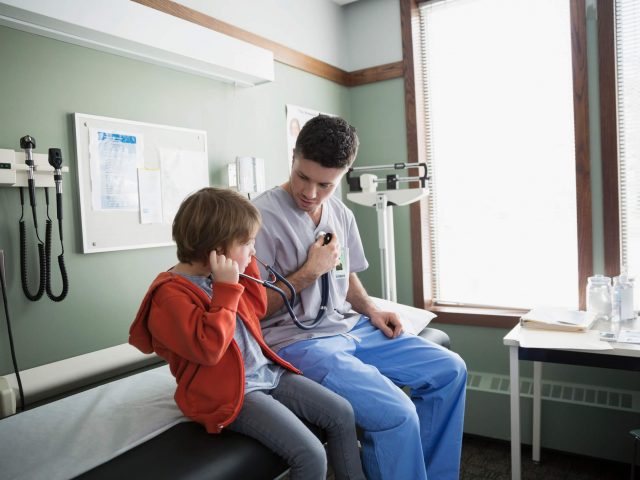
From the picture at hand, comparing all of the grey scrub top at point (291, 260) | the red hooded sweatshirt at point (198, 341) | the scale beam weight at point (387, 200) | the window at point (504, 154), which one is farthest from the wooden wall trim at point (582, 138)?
the red hooded sweatshirt at point (198, 341)

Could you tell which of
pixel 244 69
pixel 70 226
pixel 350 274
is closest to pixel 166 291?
pixel 70 226

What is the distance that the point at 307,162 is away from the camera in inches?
63.5

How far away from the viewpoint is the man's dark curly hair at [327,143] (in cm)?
158

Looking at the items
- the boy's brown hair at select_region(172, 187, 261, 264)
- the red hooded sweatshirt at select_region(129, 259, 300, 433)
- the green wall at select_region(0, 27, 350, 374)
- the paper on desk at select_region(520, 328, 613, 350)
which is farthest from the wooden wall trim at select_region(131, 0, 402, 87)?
the paper on desk at select_region(520, 328, 613, 350)

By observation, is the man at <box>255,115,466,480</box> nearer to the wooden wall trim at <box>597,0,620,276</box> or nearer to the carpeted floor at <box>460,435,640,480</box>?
the carpeted floor at <box>460,435,640,480</box>

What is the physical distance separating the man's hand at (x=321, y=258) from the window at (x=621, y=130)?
4.98 feet

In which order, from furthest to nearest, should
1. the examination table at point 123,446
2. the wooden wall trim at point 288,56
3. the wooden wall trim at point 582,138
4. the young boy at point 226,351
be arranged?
1. the wooden wall trim at point 582,138
2. the wooden wall trim at point 288,56
3. the young boy at point 226,351
4. the examination table at point 123,446

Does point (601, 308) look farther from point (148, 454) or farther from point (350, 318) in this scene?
point (148, 454)

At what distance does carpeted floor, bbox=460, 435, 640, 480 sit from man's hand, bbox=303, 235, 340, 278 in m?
1.33

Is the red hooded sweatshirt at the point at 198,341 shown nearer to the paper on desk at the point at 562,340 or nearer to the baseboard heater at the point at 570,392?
the paper on desk at the point at 562,340

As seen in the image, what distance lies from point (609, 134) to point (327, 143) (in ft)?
5.17

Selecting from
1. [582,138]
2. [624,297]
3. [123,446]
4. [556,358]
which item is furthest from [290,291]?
[582,138]

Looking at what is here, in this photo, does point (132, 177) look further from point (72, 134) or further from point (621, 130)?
point (621, 130)

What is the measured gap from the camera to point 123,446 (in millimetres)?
1190
